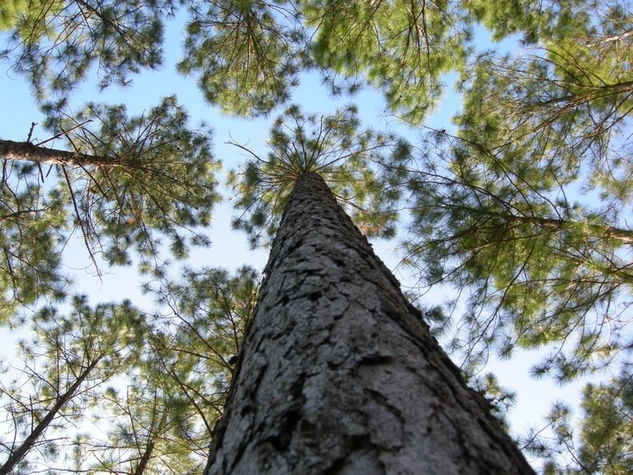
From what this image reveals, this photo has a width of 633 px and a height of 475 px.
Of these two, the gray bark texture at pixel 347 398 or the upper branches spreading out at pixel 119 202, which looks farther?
the upper branches spreading out at pixel 119 202

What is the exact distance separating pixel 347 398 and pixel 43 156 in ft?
19.5

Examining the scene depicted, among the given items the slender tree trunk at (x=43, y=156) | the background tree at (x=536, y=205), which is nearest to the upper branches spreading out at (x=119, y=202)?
the slender tree trunk at (x=43, y=156)

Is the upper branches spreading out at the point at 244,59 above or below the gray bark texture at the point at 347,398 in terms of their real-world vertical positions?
above

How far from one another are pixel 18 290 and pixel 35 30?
3714mm

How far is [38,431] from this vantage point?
5551mm

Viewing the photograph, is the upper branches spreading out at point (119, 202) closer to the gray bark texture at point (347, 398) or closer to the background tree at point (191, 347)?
the background tree at point (191, 347)

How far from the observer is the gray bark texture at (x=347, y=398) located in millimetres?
880

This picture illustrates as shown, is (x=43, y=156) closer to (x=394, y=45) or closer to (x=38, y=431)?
(x=38, y=431)

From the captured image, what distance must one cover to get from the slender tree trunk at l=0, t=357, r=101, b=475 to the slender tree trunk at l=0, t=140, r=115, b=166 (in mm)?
2870

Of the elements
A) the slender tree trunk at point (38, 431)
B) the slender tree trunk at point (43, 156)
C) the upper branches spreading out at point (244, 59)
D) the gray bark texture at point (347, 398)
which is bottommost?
the gray bark texture at point (347, 398)

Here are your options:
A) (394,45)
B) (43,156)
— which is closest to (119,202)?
(43,156)

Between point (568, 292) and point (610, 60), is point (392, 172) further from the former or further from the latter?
point (610, 60)

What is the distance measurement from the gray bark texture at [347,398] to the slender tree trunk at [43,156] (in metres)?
4.90

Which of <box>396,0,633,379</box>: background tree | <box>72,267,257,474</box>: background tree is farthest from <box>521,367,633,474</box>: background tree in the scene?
<box>72,267,257,474</box>: background tree
